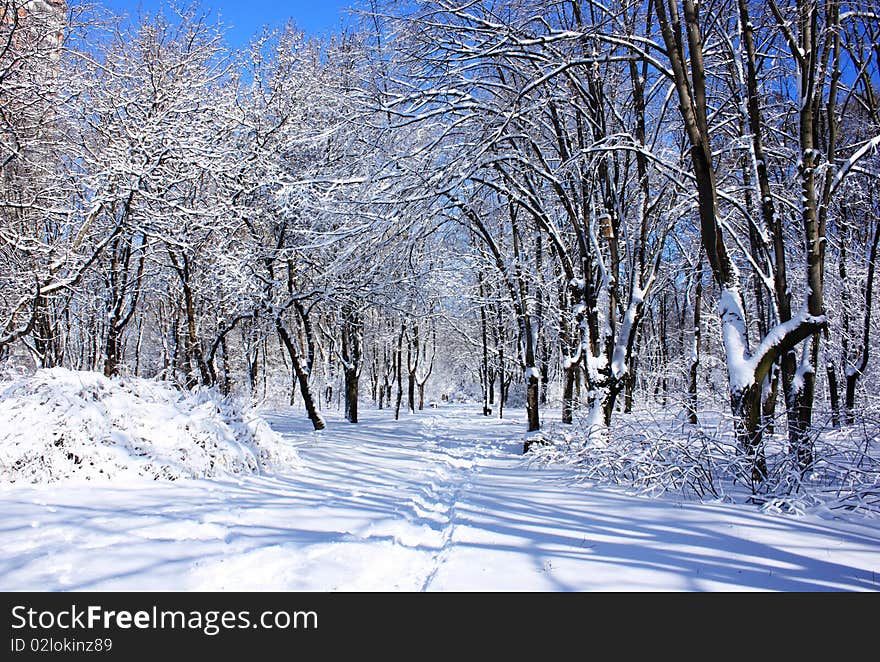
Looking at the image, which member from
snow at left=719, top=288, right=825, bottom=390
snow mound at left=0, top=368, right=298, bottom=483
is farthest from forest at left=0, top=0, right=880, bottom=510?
snow mound at left=0, top=368, right=298, bottom=483

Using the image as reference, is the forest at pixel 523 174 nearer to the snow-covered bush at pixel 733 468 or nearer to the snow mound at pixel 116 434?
the snow-covered bush at pixel 733 468

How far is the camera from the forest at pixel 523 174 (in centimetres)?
612

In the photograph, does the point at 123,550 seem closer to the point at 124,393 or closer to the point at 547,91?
the point at 124,393

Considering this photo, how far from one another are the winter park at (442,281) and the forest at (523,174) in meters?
0.09

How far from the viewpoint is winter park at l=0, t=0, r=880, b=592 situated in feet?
12.7

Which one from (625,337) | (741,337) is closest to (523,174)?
(625,337)

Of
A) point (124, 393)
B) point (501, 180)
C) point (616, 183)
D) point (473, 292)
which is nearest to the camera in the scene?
point (124, 393)

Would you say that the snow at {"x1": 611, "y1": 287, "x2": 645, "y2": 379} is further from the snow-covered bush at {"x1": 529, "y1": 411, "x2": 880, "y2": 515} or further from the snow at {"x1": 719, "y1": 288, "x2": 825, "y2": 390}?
the snow at {"x1": 719, "y1": 288, "x2": 825, "y2": 390}

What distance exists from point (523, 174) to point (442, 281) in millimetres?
4868

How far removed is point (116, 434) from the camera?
6.55 meters

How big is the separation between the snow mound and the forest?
124 cm

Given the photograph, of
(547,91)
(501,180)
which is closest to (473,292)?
(501,180)
